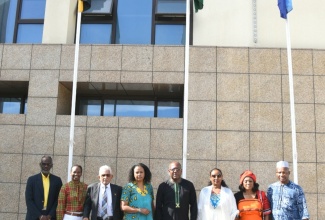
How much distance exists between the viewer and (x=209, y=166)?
9164 mm

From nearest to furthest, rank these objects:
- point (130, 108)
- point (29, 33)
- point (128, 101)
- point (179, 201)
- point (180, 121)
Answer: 1. point (179, 201)
2. point (180, 121)
3. point (130, 108)
4. point (128, 101)
5. point (29, 33)

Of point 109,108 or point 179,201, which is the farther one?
point 109,108

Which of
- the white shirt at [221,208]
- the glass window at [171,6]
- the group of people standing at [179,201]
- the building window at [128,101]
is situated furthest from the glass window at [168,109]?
the white shirt at [221,208]

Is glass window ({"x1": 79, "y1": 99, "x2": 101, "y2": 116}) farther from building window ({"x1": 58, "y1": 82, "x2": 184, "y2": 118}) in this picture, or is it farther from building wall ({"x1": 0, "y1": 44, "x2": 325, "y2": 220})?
building wall ({"x1": 0, "y1": 44, "x2": 325, "y2": 220})

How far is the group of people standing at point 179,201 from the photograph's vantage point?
563cm

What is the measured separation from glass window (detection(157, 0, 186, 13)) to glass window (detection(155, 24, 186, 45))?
1.30 ft

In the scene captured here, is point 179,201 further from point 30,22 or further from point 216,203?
point 30,22

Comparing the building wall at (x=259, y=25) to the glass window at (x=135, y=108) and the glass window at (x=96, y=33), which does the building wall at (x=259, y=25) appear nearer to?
the glass window at (x=135, y=108)

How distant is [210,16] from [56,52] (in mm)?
4054

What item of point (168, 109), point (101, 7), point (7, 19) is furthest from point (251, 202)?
point (7, 19)

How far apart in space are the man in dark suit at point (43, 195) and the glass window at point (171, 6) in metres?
5.88

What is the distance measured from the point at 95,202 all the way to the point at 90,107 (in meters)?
5.21

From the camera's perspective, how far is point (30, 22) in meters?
11.0

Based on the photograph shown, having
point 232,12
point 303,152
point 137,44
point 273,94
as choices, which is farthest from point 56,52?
point 303,152
